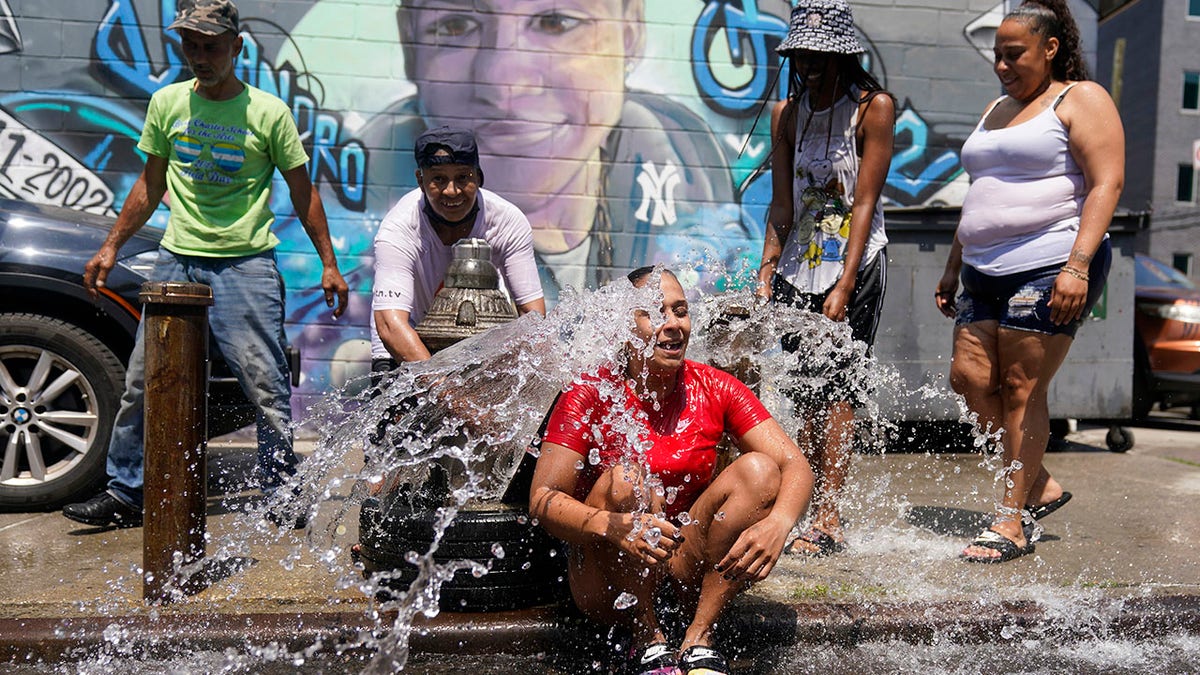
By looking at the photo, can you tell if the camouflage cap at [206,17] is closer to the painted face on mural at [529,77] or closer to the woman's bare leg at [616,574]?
the woman's bare leg at [616,574]

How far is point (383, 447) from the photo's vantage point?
3178 mm

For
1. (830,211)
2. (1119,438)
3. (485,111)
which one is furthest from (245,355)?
(1119,438)

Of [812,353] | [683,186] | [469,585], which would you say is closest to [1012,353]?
[812,353]

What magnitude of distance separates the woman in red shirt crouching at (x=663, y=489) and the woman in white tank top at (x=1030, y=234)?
1477 mm

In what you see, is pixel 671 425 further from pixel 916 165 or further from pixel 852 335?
pixel 916 165

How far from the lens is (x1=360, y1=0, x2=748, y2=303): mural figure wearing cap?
7336mm

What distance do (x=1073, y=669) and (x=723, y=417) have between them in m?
1.23

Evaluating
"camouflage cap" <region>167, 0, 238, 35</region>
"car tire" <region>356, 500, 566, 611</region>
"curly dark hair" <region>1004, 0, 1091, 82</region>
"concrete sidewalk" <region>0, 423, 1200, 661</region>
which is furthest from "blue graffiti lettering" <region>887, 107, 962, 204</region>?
"car tire" <region>356, 500, 566, 611</region>

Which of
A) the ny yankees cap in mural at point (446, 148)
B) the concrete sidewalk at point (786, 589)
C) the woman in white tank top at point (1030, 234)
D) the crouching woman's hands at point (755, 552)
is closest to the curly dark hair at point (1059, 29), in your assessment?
the woman in white tank top at point (1030, 234)

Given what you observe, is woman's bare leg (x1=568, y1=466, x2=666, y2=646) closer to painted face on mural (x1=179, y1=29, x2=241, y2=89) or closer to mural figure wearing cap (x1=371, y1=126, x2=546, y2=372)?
mural figure wearing cap (x1=371, y1=126, x2=546, y2=372)

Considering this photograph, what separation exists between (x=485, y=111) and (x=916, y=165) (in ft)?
10.7

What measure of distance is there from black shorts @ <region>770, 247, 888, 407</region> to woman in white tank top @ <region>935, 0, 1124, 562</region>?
1.27ft

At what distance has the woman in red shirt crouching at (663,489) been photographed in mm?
2658

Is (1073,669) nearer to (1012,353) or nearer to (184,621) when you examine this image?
(1012,353)
